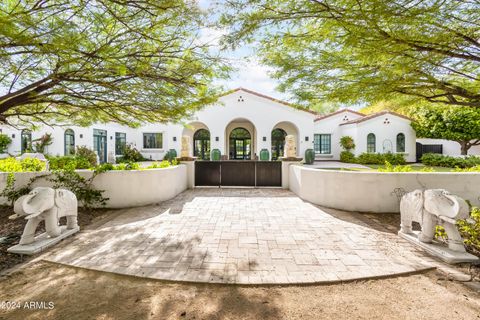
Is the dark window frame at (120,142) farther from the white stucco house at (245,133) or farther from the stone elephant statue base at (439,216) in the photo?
the stone elephant statue base at (439,216)

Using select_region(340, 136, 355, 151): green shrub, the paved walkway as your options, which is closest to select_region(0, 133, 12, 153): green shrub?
the paved walkway

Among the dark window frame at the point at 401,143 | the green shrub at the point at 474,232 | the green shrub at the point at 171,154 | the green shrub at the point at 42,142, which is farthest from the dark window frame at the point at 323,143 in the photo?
the green shrub at the point at 42,142

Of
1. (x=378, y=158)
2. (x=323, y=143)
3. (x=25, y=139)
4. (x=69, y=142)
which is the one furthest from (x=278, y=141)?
(x=25, y=139)

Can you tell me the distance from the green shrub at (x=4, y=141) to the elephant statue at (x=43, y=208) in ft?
70.1

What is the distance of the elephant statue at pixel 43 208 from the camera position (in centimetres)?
398

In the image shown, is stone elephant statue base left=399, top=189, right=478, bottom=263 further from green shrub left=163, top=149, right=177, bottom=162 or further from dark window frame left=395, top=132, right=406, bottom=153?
dark window frame left=395, top=132, right=406, bottom=153

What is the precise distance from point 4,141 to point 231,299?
25668 millimetres

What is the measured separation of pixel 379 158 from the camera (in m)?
19.8

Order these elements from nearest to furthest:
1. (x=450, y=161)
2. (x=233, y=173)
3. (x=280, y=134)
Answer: (x=233, y=173) < (x=450, y=161) < (x=280, y=134)

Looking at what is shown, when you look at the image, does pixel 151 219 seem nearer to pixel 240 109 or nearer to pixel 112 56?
pixel 112 56

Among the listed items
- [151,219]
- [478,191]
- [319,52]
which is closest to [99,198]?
[151,219]

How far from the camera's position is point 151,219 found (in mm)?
5707

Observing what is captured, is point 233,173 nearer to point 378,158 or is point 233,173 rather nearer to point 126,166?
point 126,166

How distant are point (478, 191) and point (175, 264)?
322 inches
